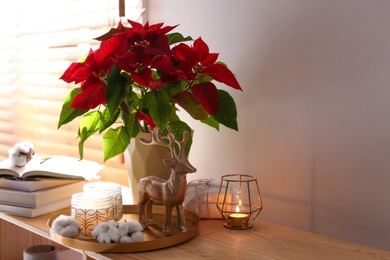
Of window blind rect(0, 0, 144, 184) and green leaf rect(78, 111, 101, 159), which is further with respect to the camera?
window blind rect(0, 0, 144, 184)

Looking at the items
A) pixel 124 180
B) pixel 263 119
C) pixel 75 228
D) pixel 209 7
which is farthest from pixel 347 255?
pixel 124 180

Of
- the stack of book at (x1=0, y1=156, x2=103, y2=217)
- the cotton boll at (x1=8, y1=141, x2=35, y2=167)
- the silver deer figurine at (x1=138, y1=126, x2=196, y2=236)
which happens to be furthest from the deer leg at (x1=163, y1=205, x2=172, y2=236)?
the cotton boll at (x1=8, y1=141, x2=35, y2=167)

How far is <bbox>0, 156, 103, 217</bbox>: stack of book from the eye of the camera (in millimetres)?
1215

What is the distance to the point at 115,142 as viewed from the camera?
111 centimetres

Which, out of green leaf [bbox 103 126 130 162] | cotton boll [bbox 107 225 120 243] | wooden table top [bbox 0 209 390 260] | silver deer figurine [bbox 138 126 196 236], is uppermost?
green leaf [bbox 103 126 130 162]

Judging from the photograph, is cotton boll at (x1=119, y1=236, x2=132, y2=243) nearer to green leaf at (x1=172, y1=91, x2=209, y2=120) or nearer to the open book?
green leaf at (x1=172, y1=91, x2=209, y2=120)

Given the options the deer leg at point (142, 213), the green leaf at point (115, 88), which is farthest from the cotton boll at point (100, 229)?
the green leaf at point (115, 88)

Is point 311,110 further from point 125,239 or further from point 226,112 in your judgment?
point 125,239

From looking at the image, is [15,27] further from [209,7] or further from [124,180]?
[209,7]

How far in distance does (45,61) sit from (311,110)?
1.09 metres

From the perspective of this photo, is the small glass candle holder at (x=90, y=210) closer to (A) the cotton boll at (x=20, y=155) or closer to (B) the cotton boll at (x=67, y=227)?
(B) the cotton boll at (x=67, y=227)

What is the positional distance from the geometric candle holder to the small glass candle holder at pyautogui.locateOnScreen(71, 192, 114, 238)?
0.23 meters

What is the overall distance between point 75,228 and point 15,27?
1.23m

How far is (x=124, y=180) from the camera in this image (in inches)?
62.2
